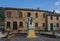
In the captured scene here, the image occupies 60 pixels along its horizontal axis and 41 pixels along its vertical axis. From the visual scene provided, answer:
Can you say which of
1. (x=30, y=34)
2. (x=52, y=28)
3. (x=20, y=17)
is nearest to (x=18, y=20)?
(x=20, y=17)

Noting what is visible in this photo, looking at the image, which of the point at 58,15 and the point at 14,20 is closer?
the point at 14,20

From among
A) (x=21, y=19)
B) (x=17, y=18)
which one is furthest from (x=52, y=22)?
(x=17, y=18)

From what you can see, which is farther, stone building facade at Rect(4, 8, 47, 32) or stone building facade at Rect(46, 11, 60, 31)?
stone building facade at Rect(46, 11, 60, 31)

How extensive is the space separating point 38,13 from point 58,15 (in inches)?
282

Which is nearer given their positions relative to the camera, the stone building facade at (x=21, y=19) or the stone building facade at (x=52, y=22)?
the stone building facade at (x=21, y=19)

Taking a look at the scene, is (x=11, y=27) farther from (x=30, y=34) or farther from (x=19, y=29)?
(x=30, y=34)

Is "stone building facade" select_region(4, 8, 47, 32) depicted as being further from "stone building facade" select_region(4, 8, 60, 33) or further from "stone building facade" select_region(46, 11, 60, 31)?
"stone building facade" select_region(46, 11, 60, 31)

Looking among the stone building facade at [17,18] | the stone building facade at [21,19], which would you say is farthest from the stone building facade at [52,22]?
the stone building facade at [17,18]

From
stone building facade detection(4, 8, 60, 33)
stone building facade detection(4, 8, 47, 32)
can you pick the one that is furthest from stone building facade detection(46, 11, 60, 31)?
stone building facade detection(4, 8, 47, 32)

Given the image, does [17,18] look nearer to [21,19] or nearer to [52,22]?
[21,19]

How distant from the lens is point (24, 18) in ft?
200

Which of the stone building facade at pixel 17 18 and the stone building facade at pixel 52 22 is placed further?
the stone building facade at pixel 52 22

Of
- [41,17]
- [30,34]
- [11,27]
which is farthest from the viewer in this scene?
[41,17]

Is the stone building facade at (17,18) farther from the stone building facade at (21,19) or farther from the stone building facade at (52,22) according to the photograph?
the stone building facade at (52,22)
